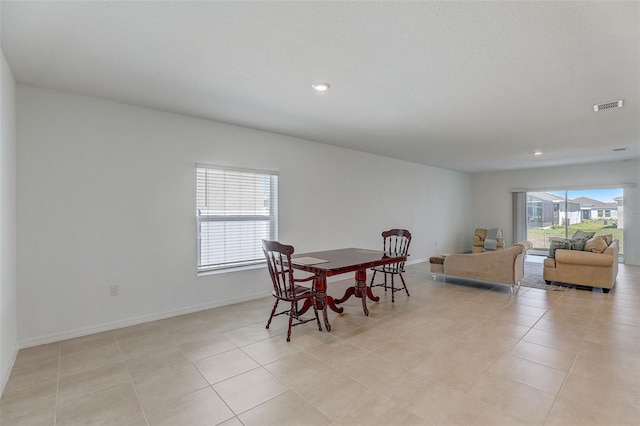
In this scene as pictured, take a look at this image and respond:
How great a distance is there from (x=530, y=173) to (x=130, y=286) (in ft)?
31.6

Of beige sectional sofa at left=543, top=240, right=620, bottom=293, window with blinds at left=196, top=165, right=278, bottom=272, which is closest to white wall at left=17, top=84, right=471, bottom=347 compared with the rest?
window with blinds at left=196, top=165, right=278, bottom=272

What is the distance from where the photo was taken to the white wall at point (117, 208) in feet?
9.43

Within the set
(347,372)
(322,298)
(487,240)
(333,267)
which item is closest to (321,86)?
(333,267)

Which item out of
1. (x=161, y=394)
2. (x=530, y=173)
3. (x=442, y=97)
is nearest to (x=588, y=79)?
(x=442, y=97)

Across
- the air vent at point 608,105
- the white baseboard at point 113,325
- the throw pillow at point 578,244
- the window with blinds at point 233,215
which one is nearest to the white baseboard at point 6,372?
the white baseboard at point 113,325

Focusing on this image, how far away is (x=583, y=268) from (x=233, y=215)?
5427 mm

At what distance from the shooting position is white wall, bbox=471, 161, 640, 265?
6980 mm

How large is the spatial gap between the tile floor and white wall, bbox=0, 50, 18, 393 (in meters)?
0.22

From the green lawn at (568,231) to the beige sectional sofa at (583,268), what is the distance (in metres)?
3.01

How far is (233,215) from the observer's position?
420 centimetres

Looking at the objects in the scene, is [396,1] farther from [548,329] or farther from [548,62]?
[548,329]

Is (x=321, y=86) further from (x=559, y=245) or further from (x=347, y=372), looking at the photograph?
(x=559, y=245)

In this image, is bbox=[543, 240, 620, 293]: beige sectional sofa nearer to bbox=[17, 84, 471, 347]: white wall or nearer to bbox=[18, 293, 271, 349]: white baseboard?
bbox=[17, 84, 471, 347]: white wall

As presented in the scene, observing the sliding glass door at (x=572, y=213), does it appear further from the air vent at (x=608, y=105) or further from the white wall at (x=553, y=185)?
the air vent at (x=608, y=105)
